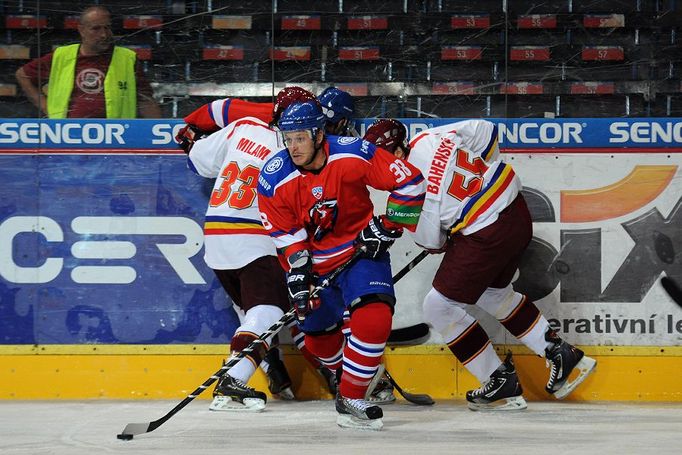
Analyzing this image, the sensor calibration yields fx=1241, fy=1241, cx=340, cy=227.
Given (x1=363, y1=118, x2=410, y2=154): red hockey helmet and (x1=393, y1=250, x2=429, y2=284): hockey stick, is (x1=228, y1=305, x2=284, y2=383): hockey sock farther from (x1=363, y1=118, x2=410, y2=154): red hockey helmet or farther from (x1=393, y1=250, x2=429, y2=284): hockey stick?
(x1=363, y1=118, x2=410, y2=154): red hockey helmet

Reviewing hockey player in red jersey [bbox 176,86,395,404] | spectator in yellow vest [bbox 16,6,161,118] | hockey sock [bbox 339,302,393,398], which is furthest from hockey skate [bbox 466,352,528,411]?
spectator in yellow vest [bbox 16,6,161,118]

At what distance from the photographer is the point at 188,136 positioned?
4844 mm

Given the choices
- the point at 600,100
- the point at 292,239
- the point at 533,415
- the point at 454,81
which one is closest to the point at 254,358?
the point at 292,239

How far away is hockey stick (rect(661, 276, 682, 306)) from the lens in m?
4.85

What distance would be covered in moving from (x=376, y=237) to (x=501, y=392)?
0.86 metres

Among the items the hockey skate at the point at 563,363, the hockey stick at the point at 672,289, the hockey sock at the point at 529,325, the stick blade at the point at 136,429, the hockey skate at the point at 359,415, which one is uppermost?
the hockey stick at the point at 672,289

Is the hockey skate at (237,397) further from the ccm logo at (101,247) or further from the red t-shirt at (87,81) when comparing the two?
the red t-shirt at (87,81)

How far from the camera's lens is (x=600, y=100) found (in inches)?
193

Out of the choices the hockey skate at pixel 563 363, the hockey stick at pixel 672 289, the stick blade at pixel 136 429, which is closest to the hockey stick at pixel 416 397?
the hockey skate at pixel 563 363

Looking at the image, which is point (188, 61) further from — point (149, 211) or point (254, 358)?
point (254, 358)

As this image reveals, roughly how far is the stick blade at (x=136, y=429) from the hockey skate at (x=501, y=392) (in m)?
1.26

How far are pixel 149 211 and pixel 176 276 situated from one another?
11.1 inches

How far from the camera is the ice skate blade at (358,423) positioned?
13.5 feet

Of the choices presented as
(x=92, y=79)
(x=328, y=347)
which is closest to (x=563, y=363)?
(x=328, y=347)
